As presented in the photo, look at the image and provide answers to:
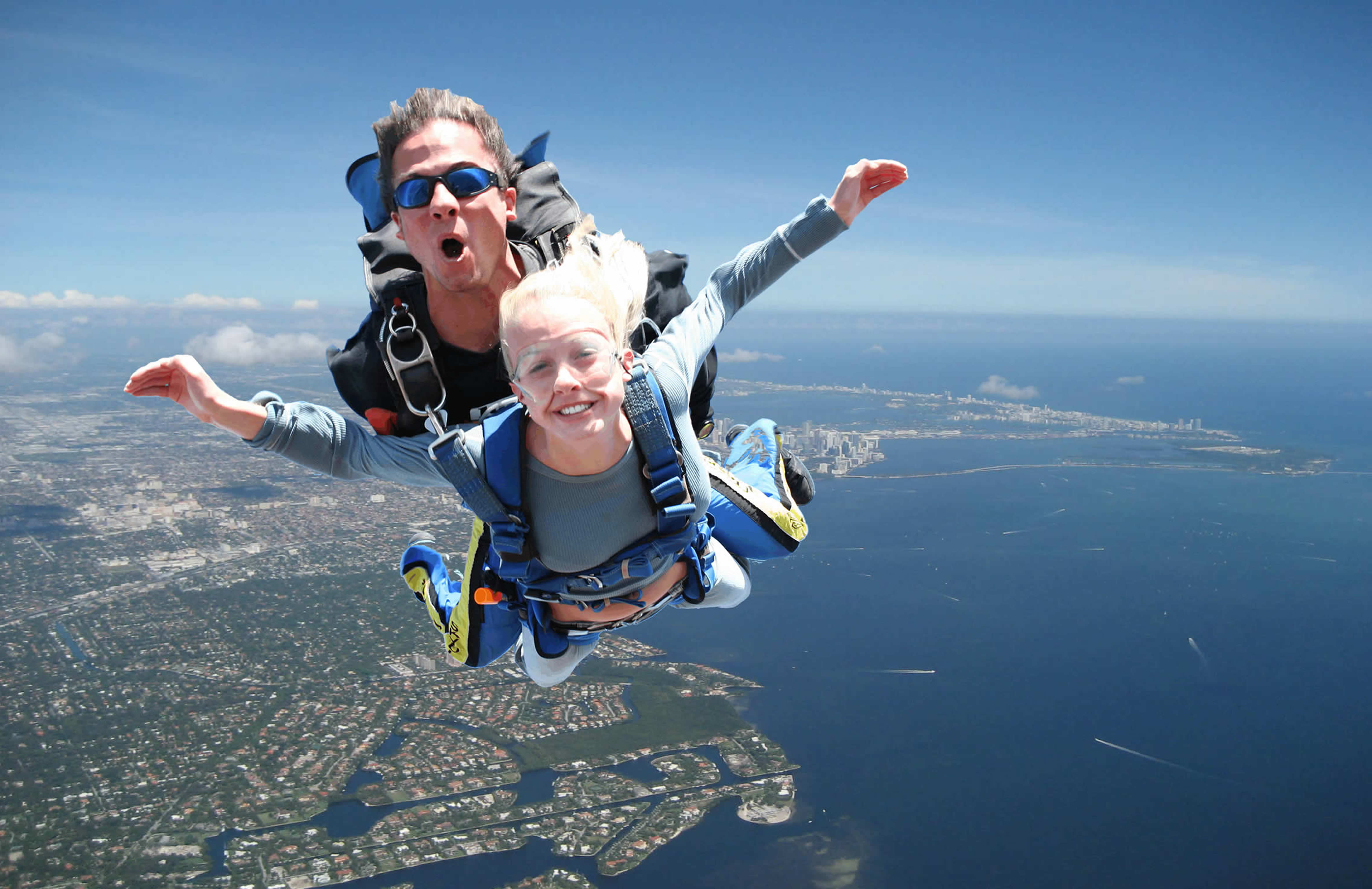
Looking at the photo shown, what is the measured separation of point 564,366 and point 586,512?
412 millimetres

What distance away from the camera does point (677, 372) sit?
1920 millimetres

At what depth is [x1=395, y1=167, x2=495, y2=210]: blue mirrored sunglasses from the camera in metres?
1.97

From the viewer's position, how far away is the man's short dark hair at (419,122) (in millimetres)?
2033

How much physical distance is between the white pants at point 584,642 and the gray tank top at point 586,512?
519 mm

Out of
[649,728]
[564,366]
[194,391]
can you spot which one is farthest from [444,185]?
[649,728]

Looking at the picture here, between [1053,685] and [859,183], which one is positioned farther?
[1053,685]

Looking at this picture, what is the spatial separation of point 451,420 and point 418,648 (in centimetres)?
2927

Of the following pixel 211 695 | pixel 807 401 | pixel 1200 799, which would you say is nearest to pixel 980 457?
pixel 807 401

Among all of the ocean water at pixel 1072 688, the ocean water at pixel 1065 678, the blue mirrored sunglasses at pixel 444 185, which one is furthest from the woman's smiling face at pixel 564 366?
the ocean water at pixel 1072 688

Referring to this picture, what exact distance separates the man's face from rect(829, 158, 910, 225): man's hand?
97cm

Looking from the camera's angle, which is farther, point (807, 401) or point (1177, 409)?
point (1177, 409)

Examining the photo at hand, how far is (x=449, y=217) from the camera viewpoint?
6.51ft

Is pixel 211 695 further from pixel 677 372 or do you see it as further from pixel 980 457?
pixel 980 457

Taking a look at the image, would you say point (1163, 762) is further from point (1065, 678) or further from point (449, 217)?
point (449, 217)
